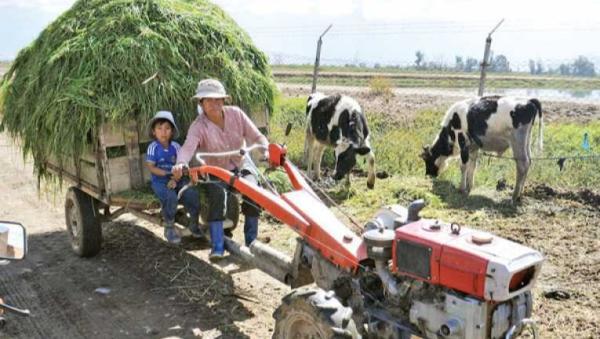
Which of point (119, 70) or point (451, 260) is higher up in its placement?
point (119, 70)

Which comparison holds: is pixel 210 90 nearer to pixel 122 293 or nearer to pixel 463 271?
pixel 122 293

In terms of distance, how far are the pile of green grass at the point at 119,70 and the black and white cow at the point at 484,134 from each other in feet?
13.5

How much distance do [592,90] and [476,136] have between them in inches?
1252

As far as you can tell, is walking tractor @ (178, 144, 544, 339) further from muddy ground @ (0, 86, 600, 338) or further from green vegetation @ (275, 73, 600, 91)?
green vegetation @ (275, 73, 600, 91)

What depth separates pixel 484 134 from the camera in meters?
9.84

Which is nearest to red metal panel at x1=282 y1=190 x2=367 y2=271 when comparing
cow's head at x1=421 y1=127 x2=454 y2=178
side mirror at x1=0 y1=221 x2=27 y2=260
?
side mirror at x1=0 y1=221 x2=27 y2=260

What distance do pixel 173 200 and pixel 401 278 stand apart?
267 cm

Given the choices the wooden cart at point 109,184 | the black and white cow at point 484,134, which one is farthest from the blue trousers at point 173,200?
the black and white cow at point 484,134

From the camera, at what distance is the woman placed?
5492 millimetres

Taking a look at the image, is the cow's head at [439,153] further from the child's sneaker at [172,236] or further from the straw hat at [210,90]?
the child's sneaker at [172,236]

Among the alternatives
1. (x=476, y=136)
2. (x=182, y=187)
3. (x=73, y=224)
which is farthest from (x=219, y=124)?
(x=476, y=136)

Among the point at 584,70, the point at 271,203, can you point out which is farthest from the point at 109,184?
the point at 584,70

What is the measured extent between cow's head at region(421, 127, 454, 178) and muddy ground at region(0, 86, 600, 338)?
5.58 feet

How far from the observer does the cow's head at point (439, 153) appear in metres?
10.5
